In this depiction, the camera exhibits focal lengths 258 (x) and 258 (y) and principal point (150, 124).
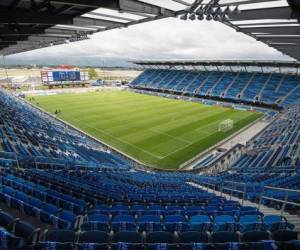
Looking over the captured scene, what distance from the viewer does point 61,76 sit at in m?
76.4

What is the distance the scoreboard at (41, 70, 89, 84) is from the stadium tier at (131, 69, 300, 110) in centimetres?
2098

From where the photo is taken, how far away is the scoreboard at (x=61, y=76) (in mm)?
74750

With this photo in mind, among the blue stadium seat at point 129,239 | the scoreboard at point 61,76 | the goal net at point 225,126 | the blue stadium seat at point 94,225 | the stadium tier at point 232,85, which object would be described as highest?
the scoreboard at point 61,76

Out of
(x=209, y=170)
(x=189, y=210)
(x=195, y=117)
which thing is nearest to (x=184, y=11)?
(x=189, y=210)

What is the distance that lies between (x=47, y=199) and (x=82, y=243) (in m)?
3.15

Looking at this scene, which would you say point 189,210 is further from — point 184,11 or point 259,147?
point 259,147

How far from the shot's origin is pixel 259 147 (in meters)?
20.6

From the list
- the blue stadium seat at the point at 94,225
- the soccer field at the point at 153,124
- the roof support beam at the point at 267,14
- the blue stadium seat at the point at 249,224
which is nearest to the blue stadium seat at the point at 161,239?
the blue stadium seat at the point at 94,225

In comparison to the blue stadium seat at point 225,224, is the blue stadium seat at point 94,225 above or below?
above

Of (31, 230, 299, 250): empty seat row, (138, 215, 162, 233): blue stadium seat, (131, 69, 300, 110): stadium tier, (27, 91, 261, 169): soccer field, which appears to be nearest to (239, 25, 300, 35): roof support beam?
(31, 230, 299, 250): empty seat row

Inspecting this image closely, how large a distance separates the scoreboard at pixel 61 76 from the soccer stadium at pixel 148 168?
39.9 m

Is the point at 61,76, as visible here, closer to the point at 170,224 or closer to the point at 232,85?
the point at 232,85

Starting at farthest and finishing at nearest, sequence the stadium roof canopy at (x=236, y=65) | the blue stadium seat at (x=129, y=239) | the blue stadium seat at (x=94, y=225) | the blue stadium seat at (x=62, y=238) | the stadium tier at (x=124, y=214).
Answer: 1. the stadium roof canopy at (x=236, y=65)
2. the blue stadium seat at (x=94, y=225)
3. the stadium tier at (x=124, y=214)
4. the blue stadium seat at (x=129, y=239)
5. the blue stadium seat at (x=62, y=238)

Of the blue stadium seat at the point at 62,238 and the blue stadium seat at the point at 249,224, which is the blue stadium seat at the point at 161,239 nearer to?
the blue stadium seat at the point at 62,238
